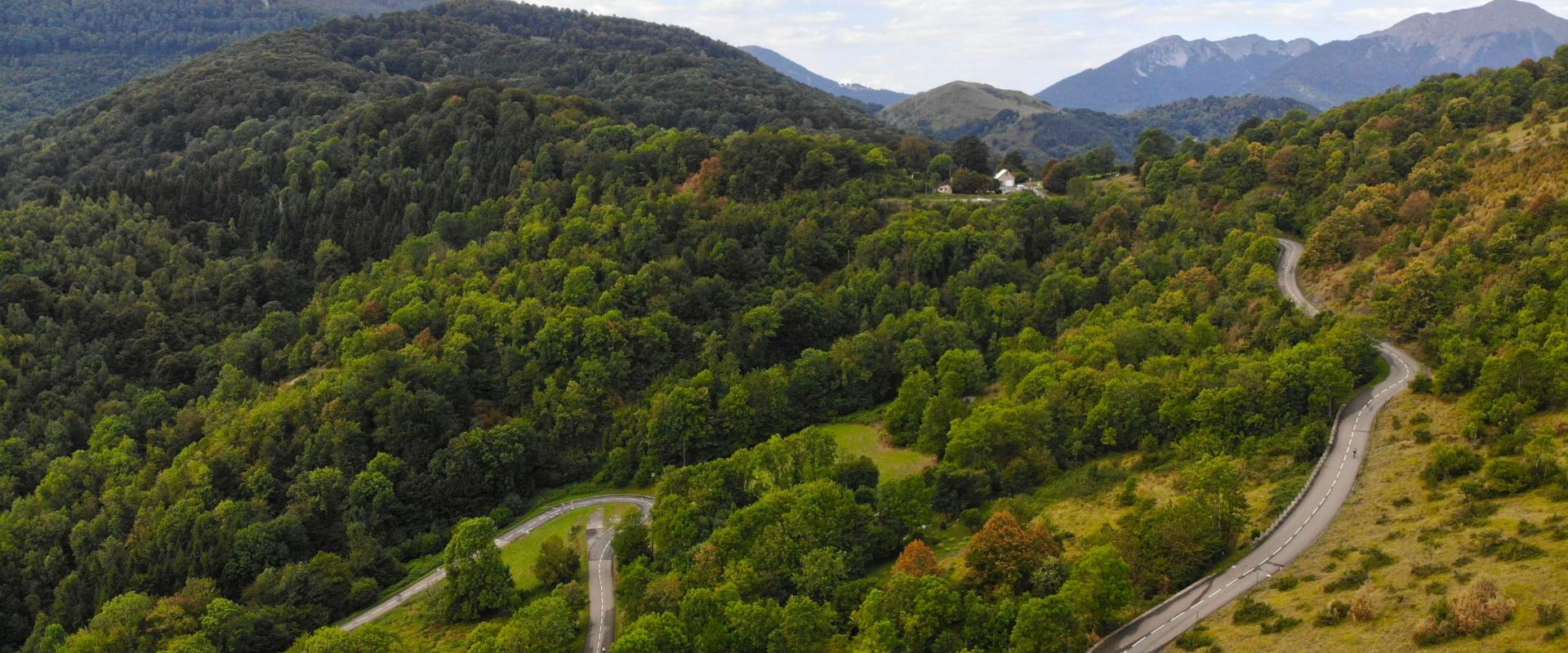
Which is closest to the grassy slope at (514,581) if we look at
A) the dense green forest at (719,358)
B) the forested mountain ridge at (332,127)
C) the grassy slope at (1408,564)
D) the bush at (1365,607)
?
the dense green forest at (719,358)

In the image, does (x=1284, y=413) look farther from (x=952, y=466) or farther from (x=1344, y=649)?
(x=1344, y=649)

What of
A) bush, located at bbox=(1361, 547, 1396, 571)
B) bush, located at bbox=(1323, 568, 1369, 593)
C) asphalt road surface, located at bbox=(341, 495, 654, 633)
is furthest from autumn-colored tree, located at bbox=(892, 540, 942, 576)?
bush, located at bbox=(1361, 547, 1396, 571)

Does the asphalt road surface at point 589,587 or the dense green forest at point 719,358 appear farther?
the asphalt road surface at point 589,587

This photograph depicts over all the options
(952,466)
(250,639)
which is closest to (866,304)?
(952,466)

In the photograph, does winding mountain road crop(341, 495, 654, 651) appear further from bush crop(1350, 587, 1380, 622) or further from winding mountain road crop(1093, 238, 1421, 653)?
bush crop(1350, 587, 1380, 622)

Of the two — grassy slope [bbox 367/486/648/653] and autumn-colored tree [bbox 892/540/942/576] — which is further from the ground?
autumn-colored tree [bbox 892/540/942/576]

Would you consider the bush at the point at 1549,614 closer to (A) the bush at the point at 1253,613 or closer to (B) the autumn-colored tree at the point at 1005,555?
(A) the bush at the point at 1253,613
